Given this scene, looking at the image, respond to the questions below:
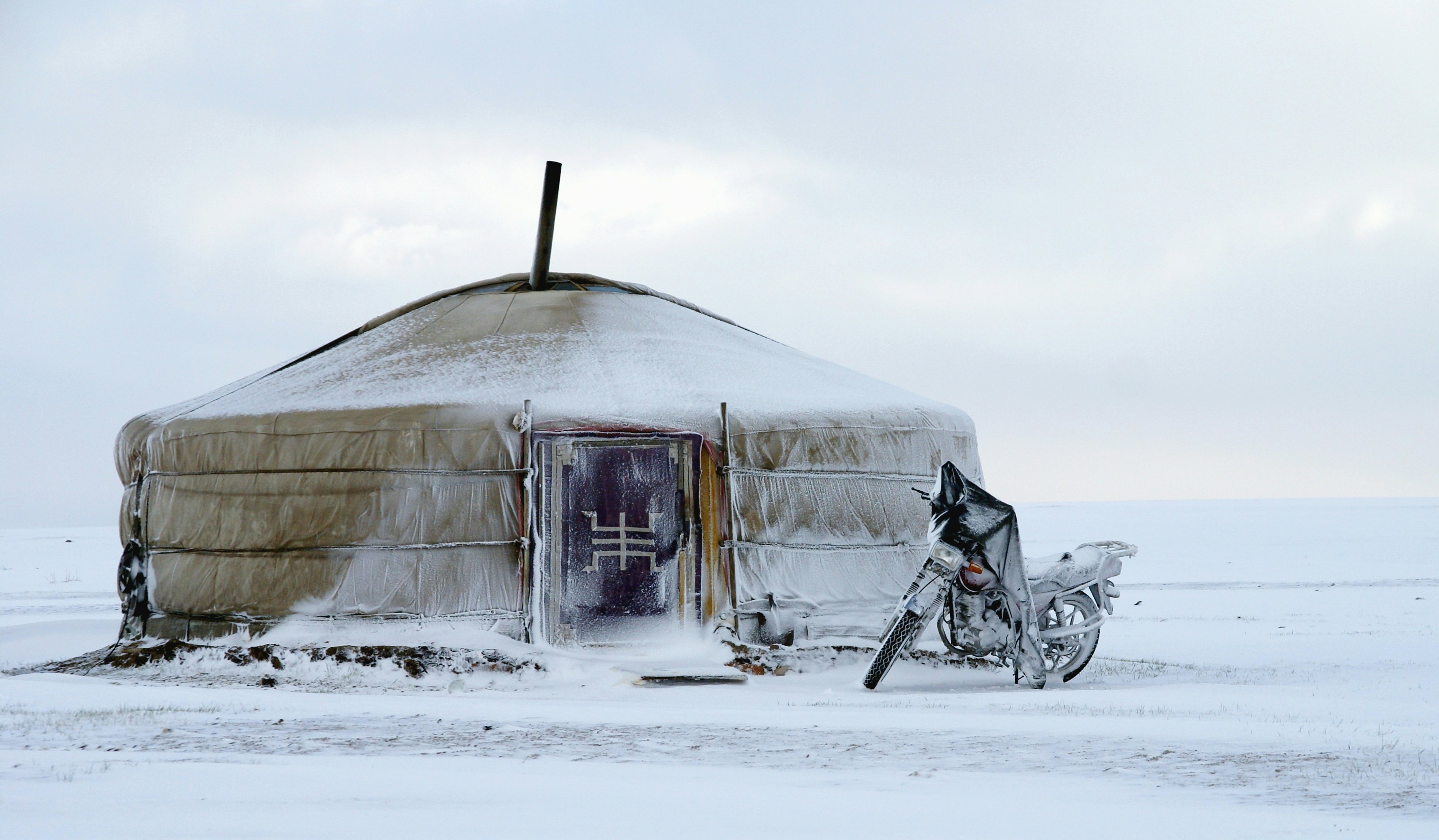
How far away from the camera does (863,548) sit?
673 centimetres

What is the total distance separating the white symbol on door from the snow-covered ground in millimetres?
522

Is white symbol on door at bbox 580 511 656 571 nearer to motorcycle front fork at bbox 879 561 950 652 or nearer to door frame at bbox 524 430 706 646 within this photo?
door frame at bbox 524 430 706 646

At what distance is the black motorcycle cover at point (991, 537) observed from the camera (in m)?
5.60

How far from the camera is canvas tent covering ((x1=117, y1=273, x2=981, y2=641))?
6.22 m

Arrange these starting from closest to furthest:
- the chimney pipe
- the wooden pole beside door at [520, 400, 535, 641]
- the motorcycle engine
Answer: the motorcycle engine → the wooden pole beside door at [520, 400, 535, 641] → the chimney pipe

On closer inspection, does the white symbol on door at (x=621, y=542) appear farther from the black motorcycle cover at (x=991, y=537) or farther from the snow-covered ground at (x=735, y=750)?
the black motorcycle cover at (x=991, y=537)

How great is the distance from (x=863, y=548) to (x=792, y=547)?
460mm

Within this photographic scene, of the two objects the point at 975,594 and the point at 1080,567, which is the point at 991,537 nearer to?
the point at 975,594

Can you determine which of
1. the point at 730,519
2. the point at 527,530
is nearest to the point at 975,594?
the point at 730,519

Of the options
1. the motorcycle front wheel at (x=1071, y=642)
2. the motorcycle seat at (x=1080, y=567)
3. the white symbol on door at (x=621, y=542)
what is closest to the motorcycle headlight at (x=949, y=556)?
the motorcycle seat at (x=1080, y=567)

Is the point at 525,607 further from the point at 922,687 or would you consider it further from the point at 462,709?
the point at 922,687

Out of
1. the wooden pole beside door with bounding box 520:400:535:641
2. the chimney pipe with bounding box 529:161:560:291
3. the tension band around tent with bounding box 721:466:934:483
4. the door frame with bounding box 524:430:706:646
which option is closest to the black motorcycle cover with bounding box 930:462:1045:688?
the tension band around tent with bounding box 721:466:934:483

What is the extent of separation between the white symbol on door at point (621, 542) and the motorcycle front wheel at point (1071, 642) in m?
1.88

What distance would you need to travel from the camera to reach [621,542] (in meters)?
6.40
